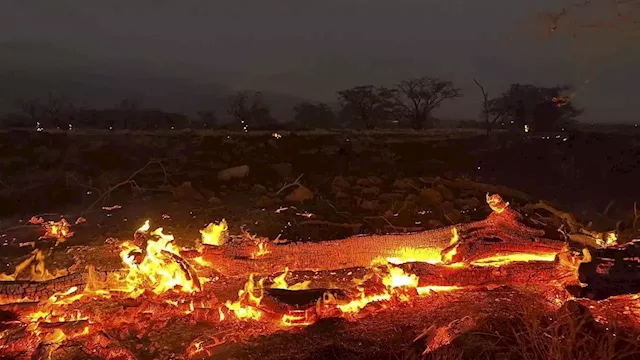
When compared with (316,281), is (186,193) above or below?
above

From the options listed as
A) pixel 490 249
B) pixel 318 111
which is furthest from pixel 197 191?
pixel 318 111

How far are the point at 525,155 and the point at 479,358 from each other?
730 inches

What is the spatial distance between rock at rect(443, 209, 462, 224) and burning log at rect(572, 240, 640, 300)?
3621 millimetres

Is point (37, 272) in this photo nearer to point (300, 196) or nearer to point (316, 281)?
point (316, 281)

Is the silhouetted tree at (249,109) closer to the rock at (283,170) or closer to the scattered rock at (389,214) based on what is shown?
the rock at (283,170)

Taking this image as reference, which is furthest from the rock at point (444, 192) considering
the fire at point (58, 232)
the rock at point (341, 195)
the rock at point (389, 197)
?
the fire at point (58, 232)

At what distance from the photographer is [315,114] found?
2277 inches

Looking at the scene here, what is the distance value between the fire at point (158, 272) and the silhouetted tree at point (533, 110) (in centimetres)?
3682

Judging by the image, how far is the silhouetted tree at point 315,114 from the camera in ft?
186

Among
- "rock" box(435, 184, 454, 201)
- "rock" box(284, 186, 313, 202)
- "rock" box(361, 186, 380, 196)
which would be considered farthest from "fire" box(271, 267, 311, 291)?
"rock" box(361, 186, 380, 196)

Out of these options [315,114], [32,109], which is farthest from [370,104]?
[32,109]

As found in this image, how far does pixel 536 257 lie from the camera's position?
5625 mm

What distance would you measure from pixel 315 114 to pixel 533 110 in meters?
24.1

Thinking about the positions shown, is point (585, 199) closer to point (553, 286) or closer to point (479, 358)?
point (553, 286)
